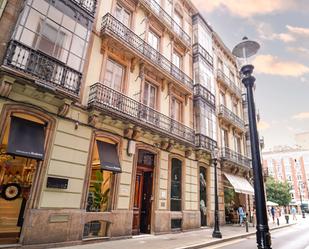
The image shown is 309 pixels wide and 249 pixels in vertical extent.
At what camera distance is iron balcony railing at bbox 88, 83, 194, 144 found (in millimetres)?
9188

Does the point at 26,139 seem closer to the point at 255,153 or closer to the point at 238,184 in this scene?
the point at 255,153

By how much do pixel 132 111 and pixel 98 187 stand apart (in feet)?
12.3

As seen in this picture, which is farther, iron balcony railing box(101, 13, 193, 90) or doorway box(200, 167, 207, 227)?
doorway box(200, 167, 207, 227)

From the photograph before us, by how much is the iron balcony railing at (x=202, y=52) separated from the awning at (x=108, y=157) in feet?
36.5

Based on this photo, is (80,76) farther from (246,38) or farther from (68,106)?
(246,38)

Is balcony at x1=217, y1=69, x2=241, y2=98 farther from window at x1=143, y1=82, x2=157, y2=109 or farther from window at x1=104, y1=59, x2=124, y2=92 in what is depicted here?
window at x1=104, y1=59, x2=124, y2=92

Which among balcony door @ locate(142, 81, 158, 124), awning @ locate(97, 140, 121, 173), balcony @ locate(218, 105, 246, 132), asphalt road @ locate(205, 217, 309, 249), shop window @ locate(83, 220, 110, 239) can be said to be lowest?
asphalt road @ locate(205, 217, 309, 249)

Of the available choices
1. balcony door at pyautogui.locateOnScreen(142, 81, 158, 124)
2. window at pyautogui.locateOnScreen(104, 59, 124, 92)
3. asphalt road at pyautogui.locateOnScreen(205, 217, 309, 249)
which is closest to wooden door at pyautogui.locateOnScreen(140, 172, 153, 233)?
balcony door at pyautogui.locateOnScreen(142, 81, 158, 124)

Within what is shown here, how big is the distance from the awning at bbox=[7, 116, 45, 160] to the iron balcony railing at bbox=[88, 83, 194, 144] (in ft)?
7.21

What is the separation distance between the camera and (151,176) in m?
11.8

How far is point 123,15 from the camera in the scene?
12289 millimetres

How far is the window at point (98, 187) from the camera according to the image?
9.10 meters

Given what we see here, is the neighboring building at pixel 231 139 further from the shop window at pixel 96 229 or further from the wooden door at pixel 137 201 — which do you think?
the shop window at pixel 96 229

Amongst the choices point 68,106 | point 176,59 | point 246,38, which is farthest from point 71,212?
point 176,59
